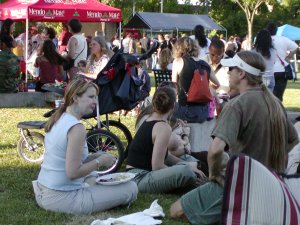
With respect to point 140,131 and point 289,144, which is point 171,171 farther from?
point 289,144

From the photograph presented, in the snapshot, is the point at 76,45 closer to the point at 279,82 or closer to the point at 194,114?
the point at 279,82

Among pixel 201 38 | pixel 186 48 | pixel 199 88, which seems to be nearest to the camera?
pixel 199 88

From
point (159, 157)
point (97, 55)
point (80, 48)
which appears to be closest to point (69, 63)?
point (80, 48)

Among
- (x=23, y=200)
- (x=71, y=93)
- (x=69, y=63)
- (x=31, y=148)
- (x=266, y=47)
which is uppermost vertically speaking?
(x=266, y=47)

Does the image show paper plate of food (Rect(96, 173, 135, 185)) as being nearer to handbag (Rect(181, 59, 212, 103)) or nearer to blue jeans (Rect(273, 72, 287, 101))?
handbag (Rect(181, 59, 212, 103))

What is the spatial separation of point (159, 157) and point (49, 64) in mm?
7267

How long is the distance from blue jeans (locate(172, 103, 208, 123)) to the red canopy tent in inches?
324

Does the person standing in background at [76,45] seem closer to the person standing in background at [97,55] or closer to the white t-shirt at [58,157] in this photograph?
the person standing in background at [97,55]

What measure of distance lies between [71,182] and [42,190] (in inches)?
10.7

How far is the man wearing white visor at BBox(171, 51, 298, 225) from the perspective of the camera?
14.6ft

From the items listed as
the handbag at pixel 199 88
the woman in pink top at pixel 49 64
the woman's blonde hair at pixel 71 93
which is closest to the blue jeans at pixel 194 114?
the handbag at pixel 199 88

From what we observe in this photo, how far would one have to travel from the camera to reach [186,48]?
7.83m

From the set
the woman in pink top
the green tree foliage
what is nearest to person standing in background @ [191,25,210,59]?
the woman in pink top

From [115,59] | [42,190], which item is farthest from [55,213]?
[115,59]
